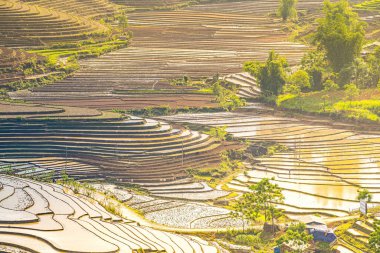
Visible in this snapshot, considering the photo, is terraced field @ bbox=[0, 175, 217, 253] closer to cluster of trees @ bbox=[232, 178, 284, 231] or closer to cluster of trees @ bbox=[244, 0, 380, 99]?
cluster of trees @ bbox=[232, 178, 284, 231]

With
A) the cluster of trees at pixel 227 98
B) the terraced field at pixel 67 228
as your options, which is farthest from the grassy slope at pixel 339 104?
the terraced field at pixel 67 228

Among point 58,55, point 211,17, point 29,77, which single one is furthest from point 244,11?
point 29,77

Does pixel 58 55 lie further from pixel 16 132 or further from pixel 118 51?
pixel 16 132

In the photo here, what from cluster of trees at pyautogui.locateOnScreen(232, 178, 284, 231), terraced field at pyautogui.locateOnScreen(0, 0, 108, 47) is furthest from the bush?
terraced field at pyautogui.locateOnScreen(0, 0, 108, 47)

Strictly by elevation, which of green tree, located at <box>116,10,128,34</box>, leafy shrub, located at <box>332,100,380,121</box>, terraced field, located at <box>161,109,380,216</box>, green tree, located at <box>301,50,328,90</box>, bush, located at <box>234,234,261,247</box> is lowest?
bush, located at <box>234,234,261,247</box>

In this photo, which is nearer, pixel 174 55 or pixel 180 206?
pixel 180 206

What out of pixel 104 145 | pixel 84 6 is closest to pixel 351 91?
pixel 104 145

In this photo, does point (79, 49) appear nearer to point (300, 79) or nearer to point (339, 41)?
point (300, 79)
